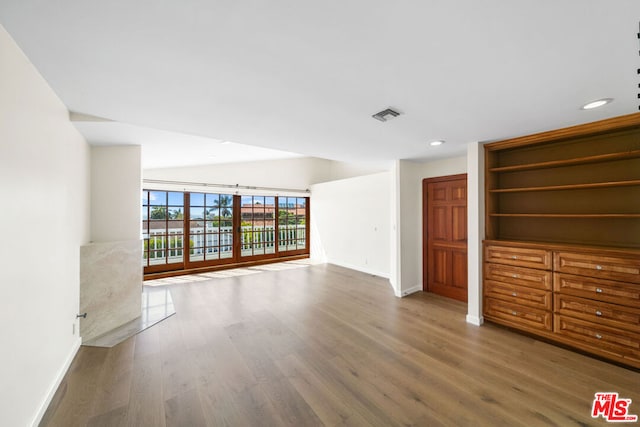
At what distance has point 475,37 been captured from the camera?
47.6 inches

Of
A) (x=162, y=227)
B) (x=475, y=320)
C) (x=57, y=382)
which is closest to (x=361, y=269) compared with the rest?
(x=475, y=320)

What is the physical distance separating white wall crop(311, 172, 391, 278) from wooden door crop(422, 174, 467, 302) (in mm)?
1009

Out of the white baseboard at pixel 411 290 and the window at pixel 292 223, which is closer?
the white baseboard at pixel 411 290

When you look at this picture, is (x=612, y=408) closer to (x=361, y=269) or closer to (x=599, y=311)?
(x=599, y=311)

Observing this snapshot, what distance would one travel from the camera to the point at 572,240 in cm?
278

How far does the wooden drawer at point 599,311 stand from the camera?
2137mm

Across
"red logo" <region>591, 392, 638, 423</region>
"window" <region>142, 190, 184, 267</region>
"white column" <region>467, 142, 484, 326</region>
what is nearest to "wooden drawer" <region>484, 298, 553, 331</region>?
"white column" <region>467, 142, 484, 326</region>

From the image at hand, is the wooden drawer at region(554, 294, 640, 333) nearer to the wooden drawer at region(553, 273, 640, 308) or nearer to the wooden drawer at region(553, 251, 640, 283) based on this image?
the wooden drawer at region(553, 273, 640, 308)

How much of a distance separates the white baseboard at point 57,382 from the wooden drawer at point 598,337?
4407mm

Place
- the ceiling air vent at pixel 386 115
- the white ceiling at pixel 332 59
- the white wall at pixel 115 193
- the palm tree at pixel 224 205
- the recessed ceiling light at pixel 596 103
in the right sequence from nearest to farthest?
the white ceiling at pixel 332 59
the recessed ceiling light at pixel 596 103
the ceiling air vent at pixel 386 115
the white wall at pixel 115 193
the palm tree at pixel 224 205

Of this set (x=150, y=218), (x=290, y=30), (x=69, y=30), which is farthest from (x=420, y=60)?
(x=150, y=218)

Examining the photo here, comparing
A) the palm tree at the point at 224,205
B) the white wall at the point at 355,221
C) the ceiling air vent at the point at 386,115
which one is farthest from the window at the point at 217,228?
the ceiling air vent at the point at 386,115

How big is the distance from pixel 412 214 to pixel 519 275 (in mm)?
1816

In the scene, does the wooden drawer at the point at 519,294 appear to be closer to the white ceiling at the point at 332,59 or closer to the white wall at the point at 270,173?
the white ceiling at the point at 332,59
